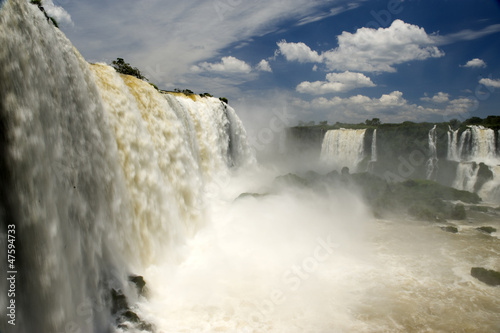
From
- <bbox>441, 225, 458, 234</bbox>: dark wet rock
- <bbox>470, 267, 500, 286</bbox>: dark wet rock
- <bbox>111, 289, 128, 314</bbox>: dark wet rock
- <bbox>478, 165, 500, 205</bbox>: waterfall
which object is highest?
<bbox>478, 165, 500, 205</bbox>: waterfall

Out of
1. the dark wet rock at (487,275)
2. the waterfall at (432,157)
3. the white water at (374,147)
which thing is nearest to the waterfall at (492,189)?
the waterfall at (432,157)

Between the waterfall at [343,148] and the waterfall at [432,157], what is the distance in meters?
5.95

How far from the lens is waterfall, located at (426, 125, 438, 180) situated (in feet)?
77.0

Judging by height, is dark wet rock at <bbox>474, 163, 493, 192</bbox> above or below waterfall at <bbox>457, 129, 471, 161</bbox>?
below

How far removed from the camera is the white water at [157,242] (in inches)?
147

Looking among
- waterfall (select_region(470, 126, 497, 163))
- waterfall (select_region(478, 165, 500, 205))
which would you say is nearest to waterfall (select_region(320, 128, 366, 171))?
waterfall (select_region(470, 126, 497, 163))

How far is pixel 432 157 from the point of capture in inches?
940

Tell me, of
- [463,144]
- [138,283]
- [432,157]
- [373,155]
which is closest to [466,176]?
[463,144]

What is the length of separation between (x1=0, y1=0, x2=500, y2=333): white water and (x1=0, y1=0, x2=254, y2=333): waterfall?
0.03 meters

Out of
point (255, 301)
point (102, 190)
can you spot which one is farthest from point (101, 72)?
point (255, 301)

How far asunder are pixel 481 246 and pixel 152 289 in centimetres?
1099

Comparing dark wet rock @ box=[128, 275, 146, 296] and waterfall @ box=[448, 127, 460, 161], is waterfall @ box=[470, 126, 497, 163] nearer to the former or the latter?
waterfall @ box=[448, 127, 460, 161]

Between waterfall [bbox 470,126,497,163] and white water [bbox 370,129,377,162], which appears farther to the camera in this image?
white water [bbox 370,129,377,162]

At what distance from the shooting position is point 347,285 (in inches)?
287
